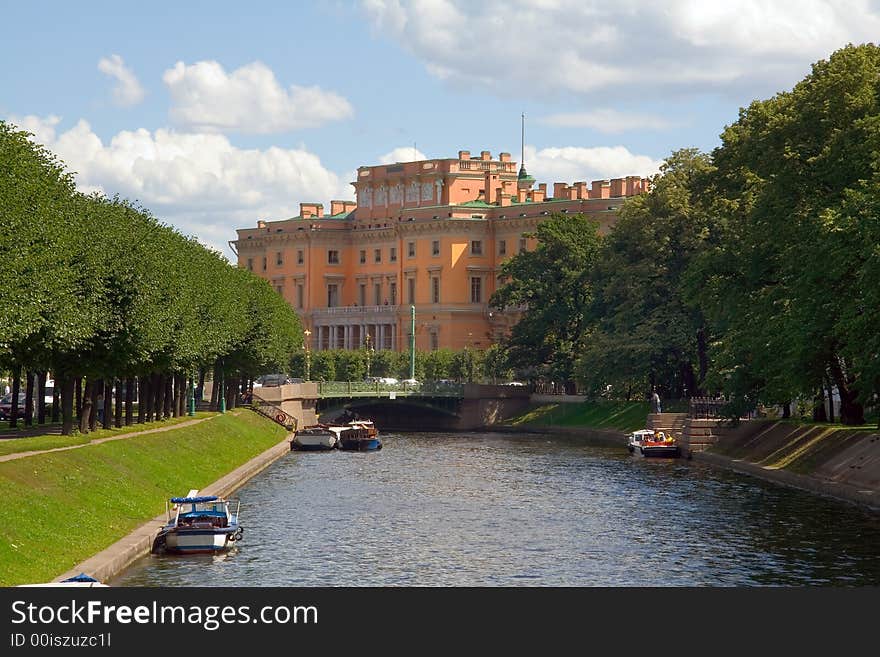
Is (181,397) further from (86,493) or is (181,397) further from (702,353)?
(86,493)

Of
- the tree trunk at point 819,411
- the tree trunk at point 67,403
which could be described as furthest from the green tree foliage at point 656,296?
the tree trunk at point 67,403

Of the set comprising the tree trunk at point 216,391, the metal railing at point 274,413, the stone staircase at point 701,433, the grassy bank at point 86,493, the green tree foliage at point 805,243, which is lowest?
the grassy bank at point 86,493

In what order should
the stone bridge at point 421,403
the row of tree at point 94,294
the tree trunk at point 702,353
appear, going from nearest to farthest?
the row of tree at point 94,294 → the tree trunk at point 702,353 → the stone bridge at point 421,403

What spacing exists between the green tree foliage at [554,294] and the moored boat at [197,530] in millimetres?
99748

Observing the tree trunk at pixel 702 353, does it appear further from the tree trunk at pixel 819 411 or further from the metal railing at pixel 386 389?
the metal railing at pixel 386 389

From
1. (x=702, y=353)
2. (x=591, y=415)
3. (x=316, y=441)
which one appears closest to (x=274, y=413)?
(x=316, y=441)

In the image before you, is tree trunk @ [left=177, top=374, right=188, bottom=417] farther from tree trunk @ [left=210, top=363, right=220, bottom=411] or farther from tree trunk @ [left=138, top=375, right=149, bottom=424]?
tree trunk @ [left=138, top=375, right=149, bottom=424]

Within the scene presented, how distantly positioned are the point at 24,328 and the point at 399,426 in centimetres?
11128

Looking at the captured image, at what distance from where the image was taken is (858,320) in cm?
6488

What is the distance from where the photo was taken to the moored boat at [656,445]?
104938 mm
